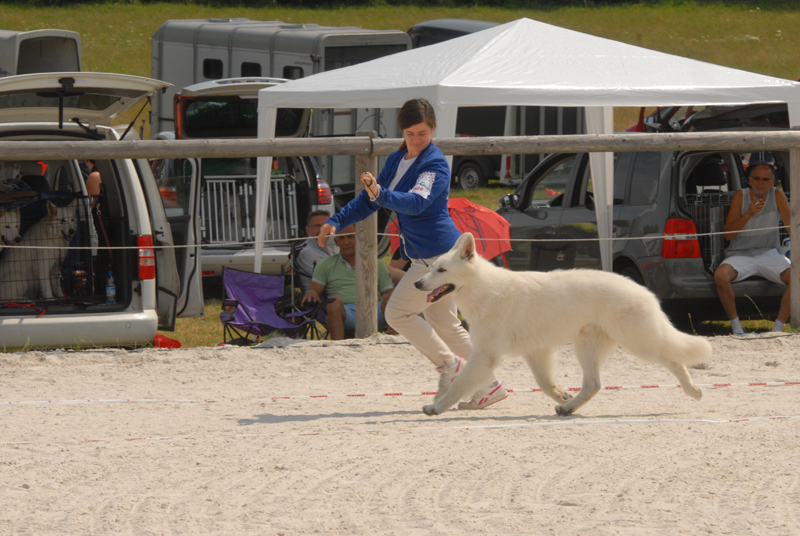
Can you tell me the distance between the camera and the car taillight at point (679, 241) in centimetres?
768

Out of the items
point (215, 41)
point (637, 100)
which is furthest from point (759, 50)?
point (637, 100)

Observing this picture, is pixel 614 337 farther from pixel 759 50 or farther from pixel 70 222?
pixel 759 50

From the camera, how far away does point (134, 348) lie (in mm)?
7273

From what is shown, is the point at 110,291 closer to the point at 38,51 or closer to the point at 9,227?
the point at 9,227

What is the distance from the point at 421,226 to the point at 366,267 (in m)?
2.35

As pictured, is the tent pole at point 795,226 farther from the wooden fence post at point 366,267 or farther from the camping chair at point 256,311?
the camping chair at point 256,311

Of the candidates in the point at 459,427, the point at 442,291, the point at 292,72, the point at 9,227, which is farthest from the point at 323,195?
the point at 292,72

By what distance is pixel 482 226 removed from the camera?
26.2 feet

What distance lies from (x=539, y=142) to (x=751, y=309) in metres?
2.75

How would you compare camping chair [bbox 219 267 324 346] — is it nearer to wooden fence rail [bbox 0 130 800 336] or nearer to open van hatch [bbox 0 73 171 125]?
wooden fence rail [bbox 0 130 800 336]

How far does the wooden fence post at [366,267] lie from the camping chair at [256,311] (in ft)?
1.32

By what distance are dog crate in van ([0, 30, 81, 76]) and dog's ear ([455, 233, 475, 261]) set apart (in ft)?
36.0

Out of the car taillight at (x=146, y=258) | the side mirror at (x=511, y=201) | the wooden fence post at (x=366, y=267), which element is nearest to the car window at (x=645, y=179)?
the side mirror at (x=511, y=201)

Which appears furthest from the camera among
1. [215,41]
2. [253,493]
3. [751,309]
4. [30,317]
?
[215,41]
